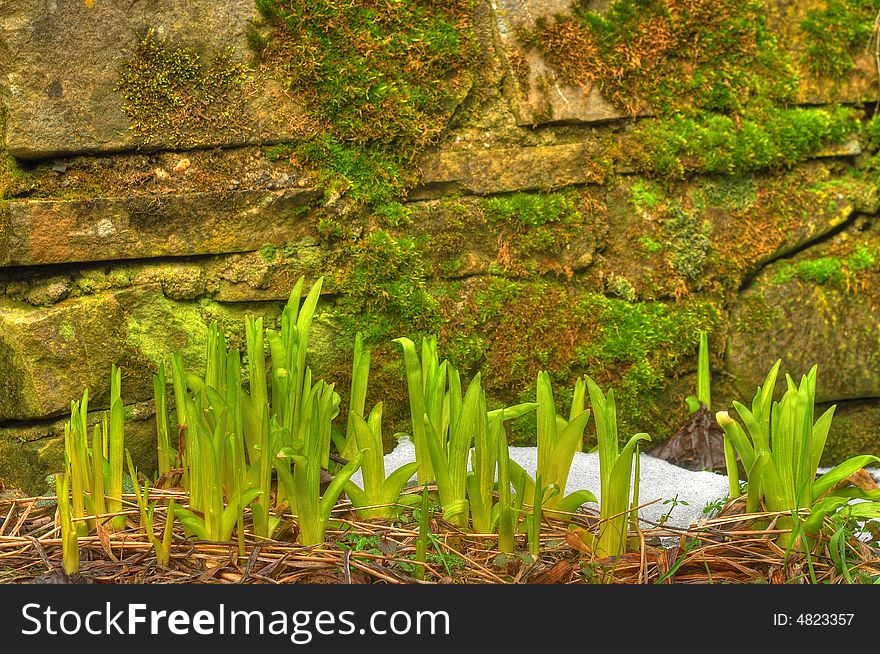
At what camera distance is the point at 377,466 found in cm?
222

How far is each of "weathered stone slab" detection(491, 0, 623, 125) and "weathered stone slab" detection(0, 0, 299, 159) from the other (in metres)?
0.85

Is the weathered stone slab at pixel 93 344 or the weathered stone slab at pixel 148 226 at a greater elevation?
the weathered stone slab at pixel 148 226

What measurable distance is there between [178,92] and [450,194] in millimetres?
888

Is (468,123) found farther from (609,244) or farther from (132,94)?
(132,94)

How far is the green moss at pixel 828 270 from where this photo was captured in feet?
10.2

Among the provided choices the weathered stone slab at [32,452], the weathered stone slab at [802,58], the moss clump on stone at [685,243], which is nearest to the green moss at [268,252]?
the weathered stone slab at [32,452]

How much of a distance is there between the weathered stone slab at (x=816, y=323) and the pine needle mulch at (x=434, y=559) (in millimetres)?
1030

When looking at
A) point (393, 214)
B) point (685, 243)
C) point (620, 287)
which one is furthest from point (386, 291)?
point (685, 243)

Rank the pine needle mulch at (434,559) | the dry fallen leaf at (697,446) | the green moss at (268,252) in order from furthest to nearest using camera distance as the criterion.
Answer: the dry fallen leaf at (697,446) < the green moss at (268,252) < the pine needle mulch at (434,559)

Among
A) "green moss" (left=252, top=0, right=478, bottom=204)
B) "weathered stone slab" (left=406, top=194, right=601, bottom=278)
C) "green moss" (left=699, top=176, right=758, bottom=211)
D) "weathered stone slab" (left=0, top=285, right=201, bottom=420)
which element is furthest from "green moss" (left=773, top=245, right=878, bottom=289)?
"weathered stone slab" (left=0, top=285, right=201, bottom=420)

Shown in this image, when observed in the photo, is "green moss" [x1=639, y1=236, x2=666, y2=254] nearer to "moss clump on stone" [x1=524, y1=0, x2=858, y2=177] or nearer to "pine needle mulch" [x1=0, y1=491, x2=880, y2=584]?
"moss clump on stone" [x1=524, y1=0, x2=858, y2=177]

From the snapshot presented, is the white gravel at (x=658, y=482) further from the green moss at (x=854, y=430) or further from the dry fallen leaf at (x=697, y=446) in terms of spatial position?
the green moss at (x=854, y=430)

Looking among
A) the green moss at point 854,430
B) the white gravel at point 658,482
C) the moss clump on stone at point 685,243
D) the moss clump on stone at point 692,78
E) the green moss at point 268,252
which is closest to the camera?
the white gravel at point 658,482

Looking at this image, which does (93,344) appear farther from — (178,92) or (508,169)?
(508,169)
